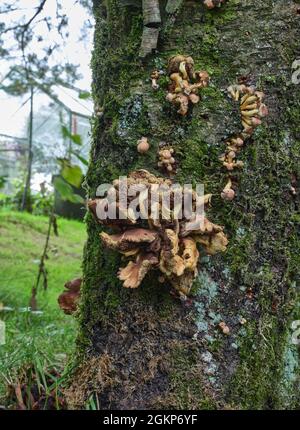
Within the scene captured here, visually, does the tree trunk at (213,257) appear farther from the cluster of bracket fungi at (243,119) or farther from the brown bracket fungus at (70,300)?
the brown bracket fungus at (70,300)

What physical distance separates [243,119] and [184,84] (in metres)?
0.19

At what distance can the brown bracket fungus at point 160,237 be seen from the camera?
1271mm

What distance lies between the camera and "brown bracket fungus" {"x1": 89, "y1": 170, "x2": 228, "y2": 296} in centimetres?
127

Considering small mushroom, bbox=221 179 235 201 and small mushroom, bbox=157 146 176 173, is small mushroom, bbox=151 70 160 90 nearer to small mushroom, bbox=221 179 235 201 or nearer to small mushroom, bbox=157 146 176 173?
small mushroom, bbox=157 146 176 173

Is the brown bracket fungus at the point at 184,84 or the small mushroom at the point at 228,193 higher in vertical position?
the brown bracket fungus at the point at 184,84

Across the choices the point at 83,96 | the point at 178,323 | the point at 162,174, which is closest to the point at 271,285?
the point at 178,323

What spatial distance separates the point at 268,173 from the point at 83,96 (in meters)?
1.29

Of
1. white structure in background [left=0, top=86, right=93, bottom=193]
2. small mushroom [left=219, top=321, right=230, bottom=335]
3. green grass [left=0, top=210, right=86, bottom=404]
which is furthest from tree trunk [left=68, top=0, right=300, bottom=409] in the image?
white structure in background [left=0, top=86, right=93, bottom=193]

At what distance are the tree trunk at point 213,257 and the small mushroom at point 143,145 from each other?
20mm

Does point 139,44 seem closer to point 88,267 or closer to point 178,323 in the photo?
point 88,267

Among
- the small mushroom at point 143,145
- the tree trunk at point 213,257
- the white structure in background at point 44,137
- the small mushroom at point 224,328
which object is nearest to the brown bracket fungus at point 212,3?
the tree trunk at point 213,257

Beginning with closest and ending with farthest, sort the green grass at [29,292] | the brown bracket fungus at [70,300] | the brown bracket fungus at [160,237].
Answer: the brown bracket fungus at [160,237]
the green grass at [29,292]
the brown bracket fungus at [70,300]

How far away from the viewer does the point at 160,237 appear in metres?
1.29

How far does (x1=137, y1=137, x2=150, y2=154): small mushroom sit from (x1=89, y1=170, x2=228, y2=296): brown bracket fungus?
0.11 metres
